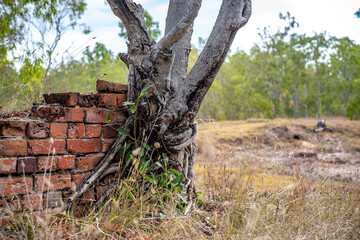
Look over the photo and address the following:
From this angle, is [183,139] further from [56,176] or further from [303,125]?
[303,125]

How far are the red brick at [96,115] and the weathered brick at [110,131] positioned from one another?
0.06m

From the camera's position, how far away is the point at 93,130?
231cm

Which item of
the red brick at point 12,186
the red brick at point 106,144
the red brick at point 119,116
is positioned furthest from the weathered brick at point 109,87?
the red brick at point 12,186

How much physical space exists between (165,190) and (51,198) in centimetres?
85

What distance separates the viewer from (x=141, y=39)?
7.84ft

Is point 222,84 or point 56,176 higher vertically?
point 222,84

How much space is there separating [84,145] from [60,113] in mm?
305

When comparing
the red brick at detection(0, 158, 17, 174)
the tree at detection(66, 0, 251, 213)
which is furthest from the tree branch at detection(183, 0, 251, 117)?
the red brick at detection(0, 158, 17, 174)

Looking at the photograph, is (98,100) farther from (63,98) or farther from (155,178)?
(155,178)

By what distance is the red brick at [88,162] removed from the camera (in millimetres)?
2232

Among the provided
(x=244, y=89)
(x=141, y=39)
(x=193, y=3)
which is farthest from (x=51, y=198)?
(x=244, y=89)

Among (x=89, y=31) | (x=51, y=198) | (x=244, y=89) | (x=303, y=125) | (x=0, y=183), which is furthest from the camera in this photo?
(x=244, y=89)

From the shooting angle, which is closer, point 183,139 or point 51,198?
point 51,198

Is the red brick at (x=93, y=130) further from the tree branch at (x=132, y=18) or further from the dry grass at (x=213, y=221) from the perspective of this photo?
the tree branch at (x=132, y=18)
